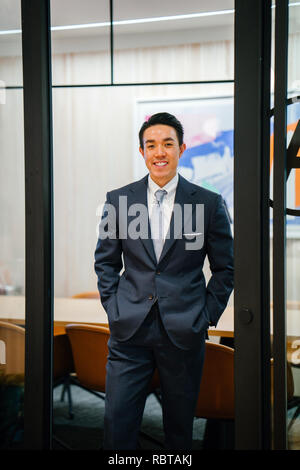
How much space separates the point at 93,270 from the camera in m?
2.27

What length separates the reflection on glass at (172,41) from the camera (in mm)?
2006

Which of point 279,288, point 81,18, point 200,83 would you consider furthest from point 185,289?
point 81,18

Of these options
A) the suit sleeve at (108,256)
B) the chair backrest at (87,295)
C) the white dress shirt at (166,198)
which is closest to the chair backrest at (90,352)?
the chair backrest at (87,295)

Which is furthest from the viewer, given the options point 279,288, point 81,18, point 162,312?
point 81,18

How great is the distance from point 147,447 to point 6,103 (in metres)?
2.04

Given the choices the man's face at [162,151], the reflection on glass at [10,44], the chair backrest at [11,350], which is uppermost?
the reflection on glass at [10,44]

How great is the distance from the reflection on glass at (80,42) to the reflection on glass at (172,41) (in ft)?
0.20

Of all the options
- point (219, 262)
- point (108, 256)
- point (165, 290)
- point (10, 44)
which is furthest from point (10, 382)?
point (10, 44)

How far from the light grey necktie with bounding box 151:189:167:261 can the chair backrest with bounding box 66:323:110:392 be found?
1.75ft

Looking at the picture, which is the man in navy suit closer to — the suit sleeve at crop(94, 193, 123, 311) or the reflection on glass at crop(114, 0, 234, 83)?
the suit sleeve at crop(94, 193, 123, 311)

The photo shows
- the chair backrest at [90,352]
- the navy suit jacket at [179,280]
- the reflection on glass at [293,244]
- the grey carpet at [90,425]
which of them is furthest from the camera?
the grey carpet at [90,425]

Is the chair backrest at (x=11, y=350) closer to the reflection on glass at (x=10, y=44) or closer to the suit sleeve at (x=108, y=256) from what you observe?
the suit sleeve at (x=108, y=256)

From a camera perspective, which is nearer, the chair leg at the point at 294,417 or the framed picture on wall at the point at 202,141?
the chair leg at the point at 294,417
